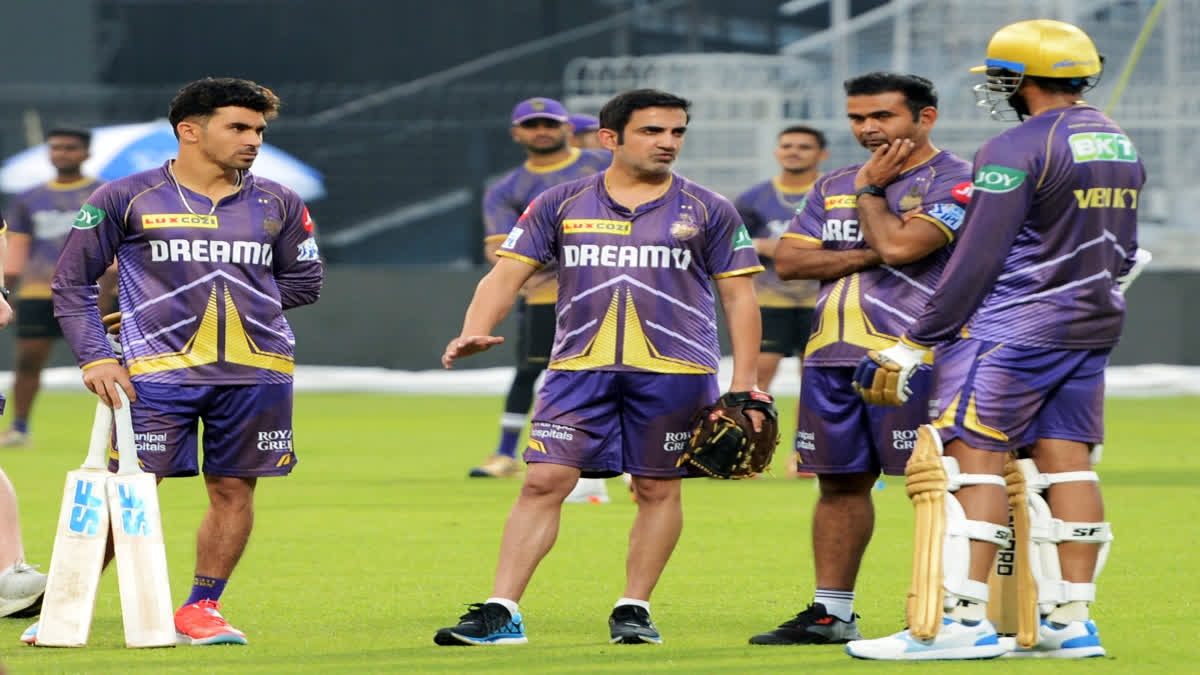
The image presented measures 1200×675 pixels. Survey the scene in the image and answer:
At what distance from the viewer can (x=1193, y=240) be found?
2255 cm

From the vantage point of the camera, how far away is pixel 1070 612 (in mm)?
6445

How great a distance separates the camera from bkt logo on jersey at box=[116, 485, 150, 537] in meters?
6.79

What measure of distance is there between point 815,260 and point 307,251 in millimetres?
1724

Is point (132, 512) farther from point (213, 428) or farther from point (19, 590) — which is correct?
point (19, 590)

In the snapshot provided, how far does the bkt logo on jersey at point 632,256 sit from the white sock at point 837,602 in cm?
116

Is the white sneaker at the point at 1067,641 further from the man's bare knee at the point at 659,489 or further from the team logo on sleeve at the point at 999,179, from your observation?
the team logo on sleeve at the point at 999,179

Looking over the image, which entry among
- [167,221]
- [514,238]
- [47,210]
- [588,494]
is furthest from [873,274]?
[47,210]

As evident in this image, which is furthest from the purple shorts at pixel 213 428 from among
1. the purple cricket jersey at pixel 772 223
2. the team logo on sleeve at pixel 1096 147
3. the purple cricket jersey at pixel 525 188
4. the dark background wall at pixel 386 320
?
the dark background wall at pixel 386 320

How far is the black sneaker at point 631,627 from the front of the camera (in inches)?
270

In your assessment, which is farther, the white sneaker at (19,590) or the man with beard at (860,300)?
the white sneaker at (19,590)

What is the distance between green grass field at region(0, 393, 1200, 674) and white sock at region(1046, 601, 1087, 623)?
0.15 metres

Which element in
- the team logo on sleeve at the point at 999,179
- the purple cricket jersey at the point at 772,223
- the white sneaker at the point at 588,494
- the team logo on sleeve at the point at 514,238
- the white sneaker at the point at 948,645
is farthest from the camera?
the purple cricket jersey at the point at 772,223

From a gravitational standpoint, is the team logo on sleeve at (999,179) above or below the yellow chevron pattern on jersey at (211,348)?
above

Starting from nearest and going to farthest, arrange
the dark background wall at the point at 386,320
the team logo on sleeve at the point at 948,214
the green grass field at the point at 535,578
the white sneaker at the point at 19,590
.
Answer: the green grass field at the point at 535,578 → the team logo on sleeve at the point at 948,214 → the white sneaker at the point at 19,590 → the dark background wall at the point at 386,320
